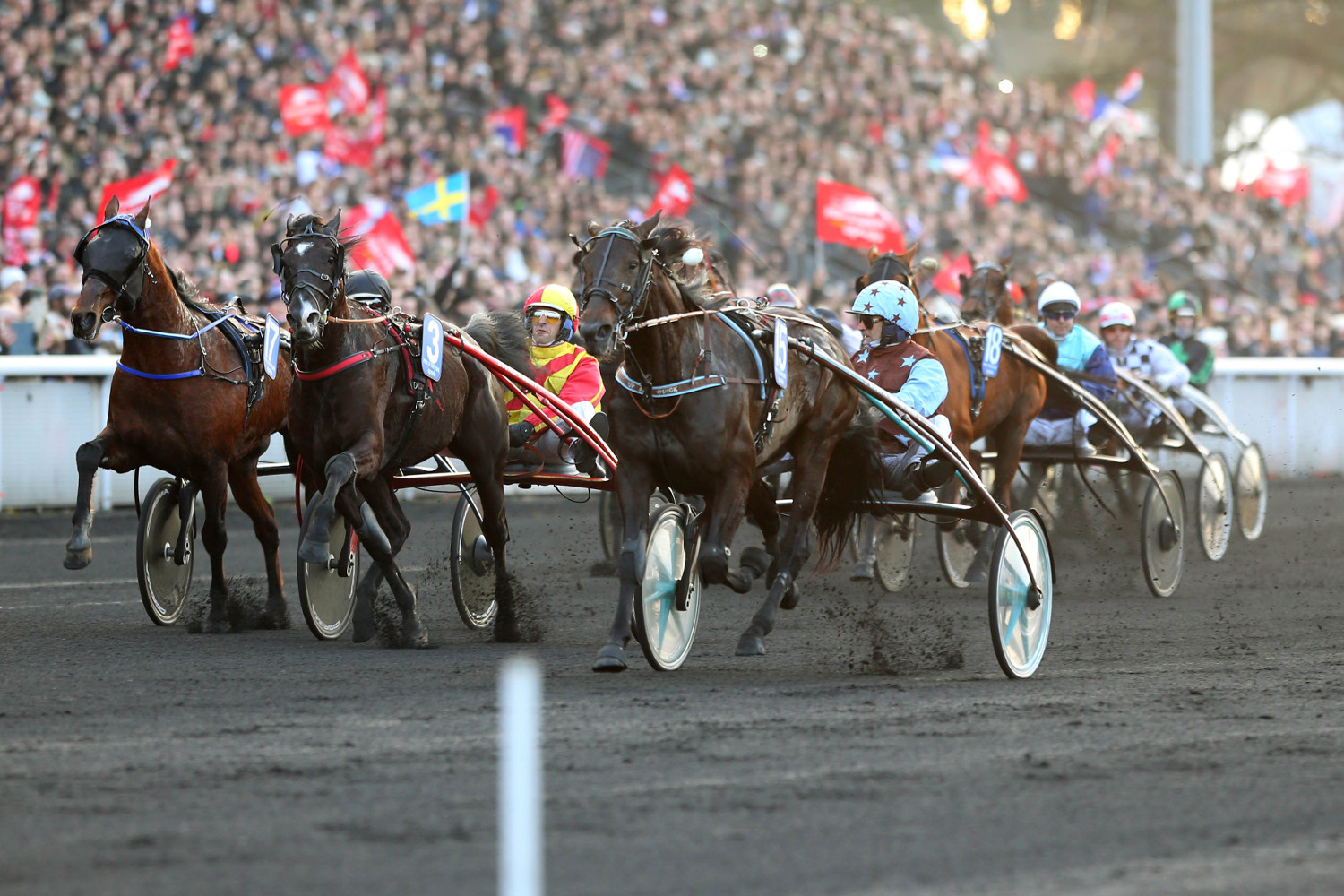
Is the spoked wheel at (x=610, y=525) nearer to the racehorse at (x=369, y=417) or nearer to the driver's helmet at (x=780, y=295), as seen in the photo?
the driver's helmet at (x=780, y=295)

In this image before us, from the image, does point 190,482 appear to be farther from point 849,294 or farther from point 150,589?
point 849,294

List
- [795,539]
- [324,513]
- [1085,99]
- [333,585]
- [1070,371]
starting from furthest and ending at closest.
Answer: [1085,99] < [1070,371] < [333,585] < [795,539] < [324,513]

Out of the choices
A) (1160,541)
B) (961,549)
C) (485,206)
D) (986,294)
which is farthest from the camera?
(485,206)

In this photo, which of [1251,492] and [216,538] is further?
[1251,492]

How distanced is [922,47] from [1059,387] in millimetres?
17440

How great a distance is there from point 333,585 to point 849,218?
8.06 m

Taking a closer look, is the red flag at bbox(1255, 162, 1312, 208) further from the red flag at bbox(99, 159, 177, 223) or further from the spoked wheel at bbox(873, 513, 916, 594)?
the spoked wheel at bbox(873, 513, 916, 594)

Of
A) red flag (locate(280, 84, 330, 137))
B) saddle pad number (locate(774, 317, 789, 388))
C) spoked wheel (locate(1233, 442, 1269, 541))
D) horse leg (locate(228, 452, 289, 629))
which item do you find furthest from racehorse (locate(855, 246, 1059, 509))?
red flag (locate(280, 84, 330, 137))

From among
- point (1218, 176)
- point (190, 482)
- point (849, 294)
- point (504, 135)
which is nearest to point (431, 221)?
point (504, 135)

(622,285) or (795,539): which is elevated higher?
(622,285)

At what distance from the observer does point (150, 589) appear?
8.95 m

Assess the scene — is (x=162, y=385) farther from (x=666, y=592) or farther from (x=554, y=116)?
(x=554, y=116)

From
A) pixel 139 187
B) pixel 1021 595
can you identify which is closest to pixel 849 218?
pixel 139 187

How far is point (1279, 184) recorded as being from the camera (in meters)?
28.3
